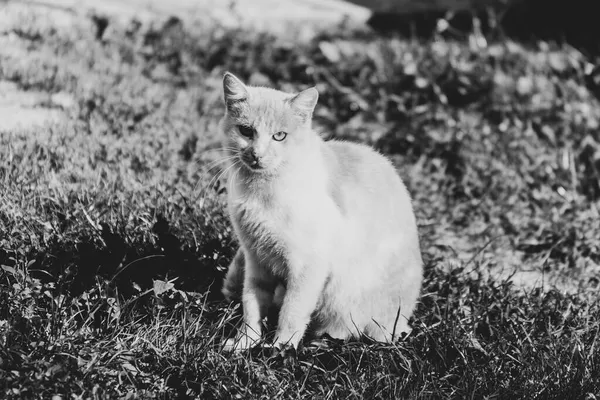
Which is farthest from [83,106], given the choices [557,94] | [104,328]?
[557,94]

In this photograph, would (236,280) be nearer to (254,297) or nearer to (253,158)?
(254,297)

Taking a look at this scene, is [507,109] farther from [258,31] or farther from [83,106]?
[83,106]

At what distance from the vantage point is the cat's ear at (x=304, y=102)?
324 centimetres

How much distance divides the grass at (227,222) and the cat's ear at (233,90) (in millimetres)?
749

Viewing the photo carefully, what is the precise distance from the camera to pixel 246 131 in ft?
10.6

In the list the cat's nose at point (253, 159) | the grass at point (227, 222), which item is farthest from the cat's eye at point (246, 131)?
the grass at point (227, 222)

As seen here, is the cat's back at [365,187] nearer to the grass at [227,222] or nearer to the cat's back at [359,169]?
the cat's back at [359,169]

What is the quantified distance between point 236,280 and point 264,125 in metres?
0.80

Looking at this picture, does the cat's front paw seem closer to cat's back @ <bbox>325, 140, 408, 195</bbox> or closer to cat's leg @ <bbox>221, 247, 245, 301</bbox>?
cat's leg @ <bbox>221, 247, 245, 301</bbox>

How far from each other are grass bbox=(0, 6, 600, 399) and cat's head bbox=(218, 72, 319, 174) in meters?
0.65

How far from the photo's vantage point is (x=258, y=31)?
673 centimetres

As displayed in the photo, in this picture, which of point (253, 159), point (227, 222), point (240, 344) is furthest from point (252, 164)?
point (227, 222)

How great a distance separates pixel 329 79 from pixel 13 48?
96.1 inches

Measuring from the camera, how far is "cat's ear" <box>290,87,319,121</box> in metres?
3.24
